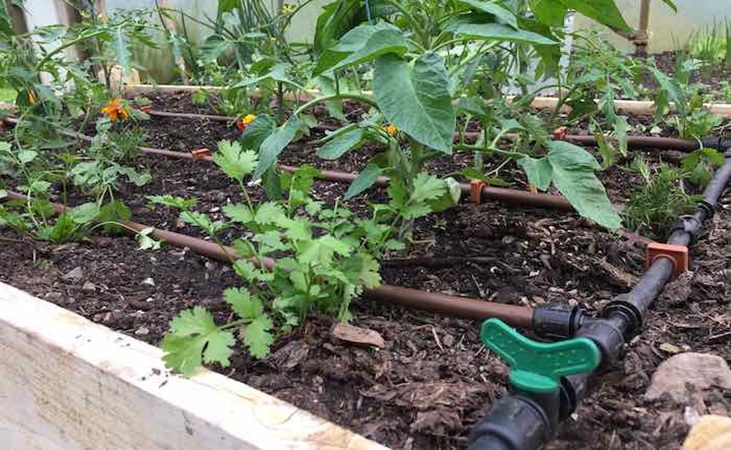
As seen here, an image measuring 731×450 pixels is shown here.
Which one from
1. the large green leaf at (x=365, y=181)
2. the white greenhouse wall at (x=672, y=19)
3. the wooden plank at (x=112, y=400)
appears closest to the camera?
the wooden plank at (x=112, y=400)

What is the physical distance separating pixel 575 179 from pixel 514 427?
1.52ft

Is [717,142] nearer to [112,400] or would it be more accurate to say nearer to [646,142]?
[646,142]

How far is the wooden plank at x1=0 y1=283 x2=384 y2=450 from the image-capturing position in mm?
704

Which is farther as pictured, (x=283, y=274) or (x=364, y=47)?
(x=283, y=274)

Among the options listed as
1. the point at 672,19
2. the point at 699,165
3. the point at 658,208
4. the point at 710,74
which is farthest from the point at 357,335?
the point at 672,19

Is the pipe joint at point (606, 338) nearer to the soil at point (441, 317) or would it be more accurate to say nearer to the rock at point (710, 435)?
the soil at point (441, 317)

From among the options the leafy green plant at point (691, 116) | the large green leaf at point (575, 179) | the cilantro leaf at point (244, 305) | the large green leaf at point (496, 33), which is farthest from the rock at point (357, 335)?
the leafy green plant at point (691, 116)

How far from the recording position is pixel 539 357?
65 cm

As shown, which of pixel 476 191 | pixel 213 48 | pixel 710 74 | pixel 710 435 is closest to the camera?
pixel 710 435

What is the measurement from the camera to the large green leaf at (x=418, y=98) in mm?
764

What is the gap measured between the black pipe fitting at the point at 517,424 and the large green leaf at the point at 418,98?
293mm

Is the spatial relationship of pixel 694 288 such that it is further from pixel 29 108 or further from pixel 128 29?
pixel 29 108

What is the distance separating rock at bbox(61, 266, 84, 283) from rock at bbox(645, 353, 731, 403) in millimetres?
986

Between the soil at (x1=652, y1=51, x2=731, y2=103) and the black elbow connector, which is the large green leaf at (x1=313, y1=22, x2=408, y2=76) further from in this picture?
the soil at (x1=652, y1=51, x2=731, y2=103)
